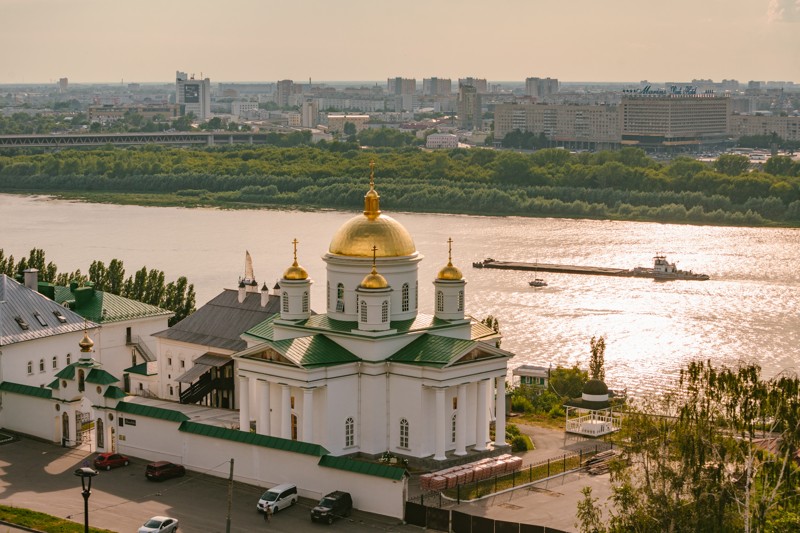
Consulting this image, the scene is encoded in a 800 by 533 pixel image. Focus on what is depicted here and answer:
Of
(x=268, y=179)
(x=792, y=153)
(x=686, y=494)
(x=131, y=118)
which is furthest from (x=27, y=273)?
(x=131, y=118)

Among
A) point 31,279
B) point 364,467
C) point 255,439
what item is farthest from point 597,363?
point 31,279

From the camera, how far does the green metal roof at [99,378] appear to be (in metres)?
25.0

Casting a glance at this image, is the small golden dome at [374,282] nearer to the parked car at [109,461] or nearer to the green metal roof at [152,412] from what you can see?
the green metal roof at [152,412]

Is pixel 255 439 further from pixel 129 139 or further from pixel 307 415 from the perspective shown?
pixel 129 139

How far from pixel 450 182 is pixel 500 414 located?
61.5 m

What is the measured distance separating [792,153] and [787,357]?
8747 centimetres

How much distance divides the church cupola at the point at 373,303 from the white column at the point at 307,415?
1520 millimetres

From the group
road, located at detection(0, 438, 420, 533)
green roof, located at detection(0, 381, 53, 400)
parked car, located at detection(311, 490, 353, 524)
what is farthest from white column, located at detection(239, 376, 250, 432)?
parked car, located at detection(311, 490, 353, 524)

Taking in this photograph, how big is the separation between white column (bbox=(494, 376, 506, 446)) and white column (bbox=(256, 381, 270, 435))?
3.81m

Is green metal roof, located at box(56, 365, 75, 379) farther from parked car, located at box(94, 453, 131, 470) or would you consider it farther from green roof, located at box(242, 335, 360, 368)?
green roof, located at box(242, 335, 360, 368)

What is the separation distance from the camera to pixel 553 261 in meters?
56.9

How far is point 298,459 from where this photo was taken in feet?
72.9

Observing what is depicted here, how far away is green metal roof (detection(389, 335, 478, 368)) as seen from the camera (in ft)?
78.0

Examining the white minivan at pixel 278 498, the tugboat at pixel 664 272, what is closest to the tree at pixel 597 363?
the white minivan at pixel 278 498
